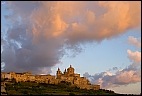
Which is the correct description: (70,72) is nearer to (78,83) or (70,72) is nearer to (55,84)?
(78,83)

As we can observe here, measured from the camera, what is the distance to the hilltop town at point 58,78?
4220 inches

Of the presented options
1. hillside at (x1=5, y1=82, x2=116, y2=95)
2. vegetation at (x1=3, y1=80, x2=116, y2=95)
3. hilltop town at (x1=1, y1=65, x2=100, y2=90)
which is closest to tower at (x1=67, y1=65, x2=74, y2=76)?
hilltop town at (x1=1, y1=65, x2=100, y2=90)

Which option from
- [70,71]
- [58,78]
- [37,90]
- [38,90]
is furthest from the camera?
[70,71]

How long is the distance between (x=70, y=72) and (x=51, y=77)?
1314 centimetres

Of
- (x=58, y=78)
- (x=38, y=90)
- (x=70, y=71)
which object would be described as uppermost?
(x=70, y=71)

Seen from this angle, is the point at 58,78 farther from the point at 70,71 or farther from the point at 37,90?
the point at 37,90

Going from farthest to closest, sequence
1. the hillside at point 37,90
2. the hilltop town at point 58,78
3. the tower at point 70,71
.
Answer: the tower at point 70,71
the hilltop town at point 58,78
the hillside at point 37,90

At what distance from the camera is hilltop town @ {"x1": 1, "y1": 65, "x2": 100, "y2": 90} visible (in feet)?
352

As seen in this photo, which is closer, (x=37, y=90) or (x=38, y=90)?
(x=38, y=90)

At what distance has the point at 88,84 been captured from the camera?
11969cm

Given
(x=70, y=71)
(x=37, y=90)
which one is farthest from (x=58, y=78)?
(x=37, y=90)

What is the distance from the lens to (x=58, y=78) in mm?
116750

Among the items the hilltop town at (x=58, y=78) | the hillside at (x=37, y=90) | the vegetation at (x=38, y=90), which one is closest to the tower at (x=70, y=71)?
the hilltop town at (x=58, y=78)

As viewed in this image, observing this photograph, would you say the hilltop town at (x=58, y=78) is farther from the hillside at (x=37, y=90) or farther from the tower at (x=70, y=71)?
the hillside at (x=37, y=90)
